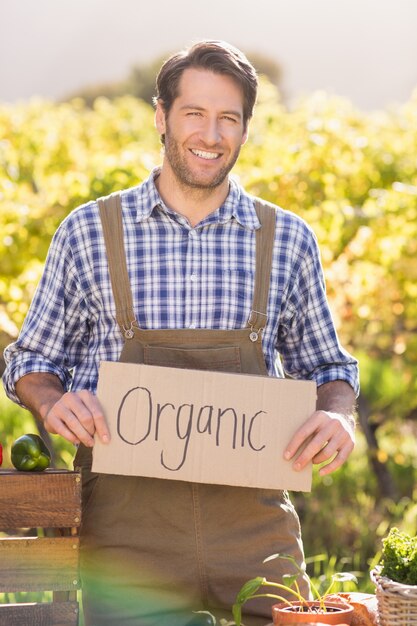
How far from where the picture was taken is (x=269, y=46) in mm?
43062

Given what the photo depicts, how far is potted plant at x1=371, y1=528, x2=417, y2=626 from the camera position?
1.70 metres

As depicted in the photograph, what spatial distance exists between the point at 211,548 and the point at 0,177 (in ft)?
11.6

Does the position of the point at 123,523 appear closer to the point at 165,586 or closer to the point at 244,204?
the point at 165,586

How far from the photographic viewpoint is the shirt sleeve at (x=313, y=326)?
238 cm

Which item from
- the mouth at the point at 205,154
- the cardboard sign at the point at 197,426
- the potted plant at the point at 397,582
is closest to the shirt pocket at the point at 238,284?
the mouth at the point at 205,154

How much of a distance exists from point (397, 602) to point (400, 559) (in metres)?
0.07

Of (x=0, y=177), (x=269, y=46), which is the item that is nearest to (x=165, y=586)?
(x=0, y=177)

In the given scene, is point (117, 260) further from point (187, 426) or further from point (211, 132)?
point (187, 426)

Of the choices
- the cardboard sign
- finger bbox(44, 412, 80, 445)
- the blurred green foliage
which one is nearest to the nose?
the cardboard sign

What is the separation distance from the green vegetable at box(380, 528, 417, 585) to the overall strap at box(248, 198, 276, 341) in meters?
0.62

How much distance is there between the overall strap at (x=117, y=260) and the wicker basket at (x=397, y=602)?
77cm

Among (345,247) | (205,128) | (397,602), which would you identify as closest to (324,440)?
(397,602)

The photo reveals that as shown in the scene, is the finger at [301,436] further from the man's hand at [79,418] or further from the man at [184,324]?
the man's hand at [79,418]

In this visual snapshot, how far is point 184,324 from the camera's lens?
228 cm
